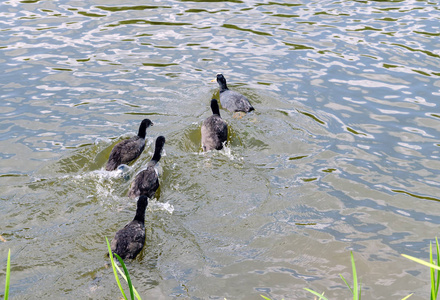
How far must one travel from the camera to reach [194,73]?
12.2 m

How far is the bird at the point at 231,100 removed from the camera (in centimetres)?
1058

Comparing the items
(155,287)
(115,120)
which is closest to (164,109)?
(115,120)

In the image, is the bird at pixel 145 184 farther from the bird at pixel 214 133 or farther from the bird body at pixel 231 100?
the bird body at pixel 231 100

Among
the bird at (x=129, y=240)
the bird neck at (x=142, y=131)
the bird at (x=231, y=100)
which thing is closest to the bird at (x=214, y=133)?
the bird at (x=231, y=100)

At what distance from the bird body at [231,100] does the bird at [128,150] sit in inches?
82.3

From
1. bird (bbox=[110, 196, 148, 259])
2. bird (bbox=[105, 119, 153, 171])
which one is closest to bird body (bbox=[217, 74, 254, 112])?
bird (bbox=[105, 119, 153, 171])

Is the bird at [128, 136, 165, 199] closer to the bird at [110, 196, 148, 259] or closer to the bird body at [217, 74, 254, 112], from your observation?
the bird at [110, 196, 148, 259]

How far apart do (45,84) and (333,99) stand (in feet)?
20.7

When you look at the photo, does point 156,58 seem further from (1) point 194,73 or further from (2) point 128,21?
(2) point 128,21

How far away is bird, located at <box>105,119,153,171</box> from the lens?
8.75 meters

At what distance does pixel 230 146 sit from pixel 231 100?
1.72m

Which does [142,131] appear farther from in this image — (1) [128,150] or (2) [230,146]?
(2) [230,146]

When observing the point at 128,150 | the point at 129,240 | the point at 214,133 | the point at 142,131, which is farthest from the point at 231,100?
the point at 129,240

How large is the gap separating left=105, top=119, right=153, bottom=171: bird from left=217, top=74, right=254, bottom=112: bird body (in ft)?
6.86
